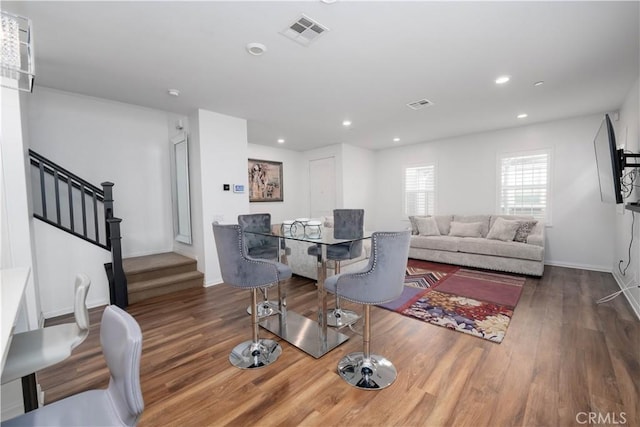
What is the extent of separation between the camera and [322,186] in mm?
6926

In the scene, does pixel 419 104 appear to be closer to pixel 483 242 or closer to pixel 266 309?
pixel 483 242

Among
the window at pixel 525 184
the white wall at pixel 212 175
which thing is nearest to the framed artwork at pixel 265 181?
the white wall at pixel 212 175

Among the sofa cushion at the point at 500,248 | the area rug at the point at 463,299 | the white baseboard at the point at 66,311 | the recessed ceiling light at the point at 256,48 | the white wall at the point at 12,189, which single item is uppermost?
the recessed ceiling light at the point at 256,48

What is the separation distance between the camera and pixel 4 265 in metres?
1.77

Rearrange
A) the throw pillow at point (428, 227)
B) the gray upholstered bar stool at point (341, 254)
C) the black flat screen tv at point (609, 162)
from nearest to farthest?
the black flat screen tv at point (609, 162) → the gray upholstered bar stool at point (341, 254) → the throw pillow at point (428, 227)

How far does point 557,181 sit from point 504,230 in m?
1.30

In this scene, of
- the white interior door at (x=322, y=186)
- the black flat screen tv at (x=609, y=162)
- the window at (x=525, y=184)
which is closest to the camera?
the black flat screen tv at (x=609, y=162)

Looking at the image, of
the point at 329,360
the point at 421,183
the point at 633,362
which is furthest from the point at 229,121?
the point at 633,362

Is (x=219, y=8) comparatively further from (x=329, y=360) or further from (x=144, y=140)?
(x=144, y=140)

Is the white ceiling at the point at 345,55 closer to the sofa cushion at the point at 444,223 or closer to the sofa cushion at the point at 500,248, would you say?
the sofa cushion at the point at 500,248

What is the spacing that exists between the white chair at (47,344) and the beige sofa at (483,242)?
17.2ft

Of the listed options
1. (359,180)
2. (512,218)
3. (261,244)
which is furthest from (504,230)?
(261,244)

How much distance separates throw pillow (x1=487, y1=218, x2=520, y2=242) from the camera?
15.4 ft

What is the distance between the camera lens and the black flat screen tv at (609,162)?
8.05 feet
